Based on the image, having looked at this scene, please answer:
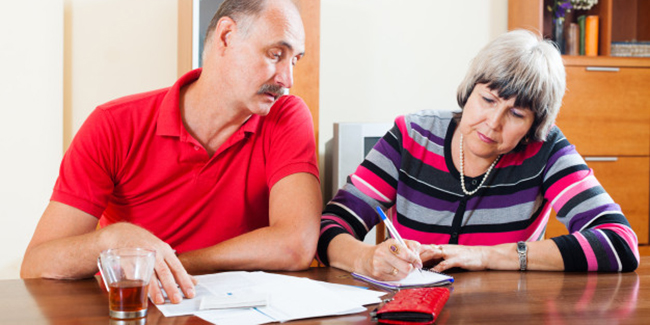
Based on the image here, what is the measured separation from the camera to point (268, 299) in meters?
1.11

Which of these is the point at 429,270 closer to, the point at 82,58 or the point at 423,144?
the point at 423,144

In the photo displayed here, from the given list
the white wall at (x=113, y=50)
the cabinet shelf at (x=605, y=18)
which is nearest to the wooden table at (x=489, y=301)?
the white wall at (x=113, y=50)

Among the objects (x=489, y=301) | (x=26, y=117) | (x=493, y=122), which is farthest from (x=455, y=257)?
(x=26, y=117)

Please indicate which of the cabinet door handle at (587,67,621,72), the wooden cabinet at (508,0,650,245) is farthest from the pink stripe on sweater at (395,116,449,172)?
the cabinet door handle at (587,67,621,72)

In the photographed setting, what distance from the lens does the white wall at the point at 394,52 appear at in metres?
3.83

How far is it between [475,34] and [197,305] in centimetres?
328

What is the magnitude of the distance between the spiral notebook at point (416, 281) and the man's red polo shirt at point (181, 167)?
393 mm

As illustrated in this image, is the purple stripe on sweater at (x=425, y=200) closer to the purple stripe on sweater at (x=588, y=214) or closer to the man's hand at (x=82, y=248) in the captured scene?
the purple stripe on sweater at (x=588, y=214)

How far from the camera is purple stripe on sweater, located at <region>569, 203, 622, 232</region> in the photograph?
1603mm

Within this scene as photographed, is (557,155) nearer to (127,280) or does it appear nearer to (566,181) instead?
(566,181)

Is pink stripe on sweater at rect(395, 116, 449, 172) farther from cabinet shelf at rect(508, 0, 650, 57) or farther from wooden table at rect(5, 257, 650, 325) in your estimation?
cabinet shelf at rect(508, 0, 650, 57)

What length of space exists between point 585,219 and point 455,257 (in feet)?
1.25

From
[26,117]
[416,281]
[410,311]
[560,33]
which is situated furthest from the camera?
[560,33]

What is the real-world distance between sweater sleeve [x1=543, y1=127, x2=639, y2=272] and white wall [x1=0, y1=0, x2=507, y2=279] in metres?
2.10
